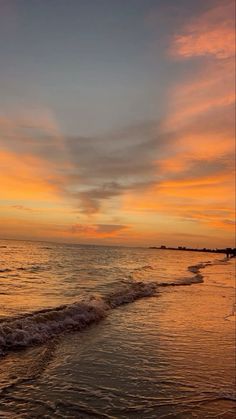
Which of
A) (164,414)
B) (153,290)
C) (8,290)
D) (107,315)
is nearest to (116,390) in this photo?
(164,414)

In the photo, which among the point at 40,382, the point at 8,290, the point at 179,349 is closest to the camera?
the point at 40,382

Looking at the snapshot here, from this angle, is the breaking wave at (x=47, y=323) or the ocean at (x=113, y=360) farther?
the breaking wave at (x=47, y=323)

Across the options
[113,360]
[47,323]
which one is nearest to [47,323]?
[47,323]

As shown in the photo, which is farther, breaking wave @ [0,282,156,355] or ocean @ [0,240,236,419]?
breaking wave @ [0,282,156,355]

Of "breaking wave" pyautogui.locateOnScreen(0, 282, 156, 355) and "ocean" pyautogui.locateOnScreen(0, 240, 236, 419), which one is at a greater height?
"breaking wave" pyautogui.locateOnScreen(0, 282, 156, 355)

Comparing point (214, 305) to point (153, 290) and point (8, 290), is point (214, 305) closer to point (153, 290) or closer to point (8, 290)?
point (153, 290)

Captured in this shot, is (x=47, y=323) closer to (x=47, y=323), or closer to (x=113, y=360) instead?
(x=47, y=323)

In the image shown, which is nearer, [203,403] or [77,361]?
[203,403]

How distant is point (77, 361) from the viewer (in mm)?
10195

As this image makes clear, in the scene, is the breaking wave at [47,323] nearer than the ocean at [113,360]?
No

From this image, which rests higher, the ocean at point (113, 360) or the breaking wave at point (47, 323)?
the breaking wave at point (47, 323)

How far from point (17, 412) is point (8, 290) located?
53.7 feet

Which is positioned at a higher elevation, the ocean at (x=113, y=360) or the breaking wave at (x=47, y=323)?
the breaking wave at (x=47, y=323)

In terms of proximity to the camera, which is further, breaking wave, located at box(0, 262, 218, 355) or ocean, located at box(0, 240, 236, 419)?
breaking wave, located at box(0, 262, 218, 355)
